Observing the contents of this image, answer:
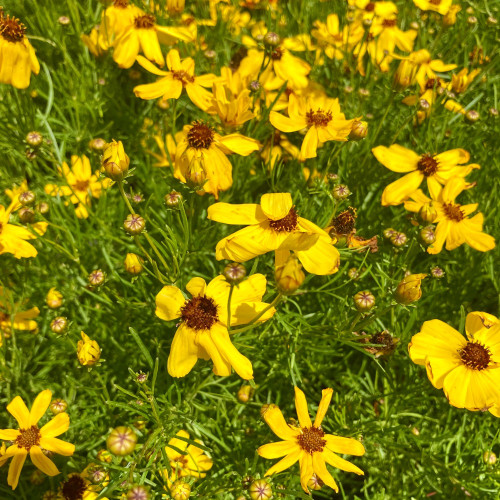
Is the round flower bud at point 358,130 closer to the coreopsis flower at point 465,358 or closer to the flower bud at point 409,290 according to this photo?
the flower bud at point 409,290

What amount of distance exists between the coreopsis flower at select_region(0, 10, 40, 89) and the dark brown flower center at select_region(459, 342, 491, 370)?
5.34 ft

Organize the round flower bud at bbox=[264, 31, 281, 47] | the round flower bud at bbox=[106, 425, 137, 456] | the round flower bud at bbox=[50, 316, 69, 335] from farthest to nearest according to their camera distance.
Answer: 1. the round flower bud at bbox=[264, 31, 281, 47]
2. the round flower bud at bbox=[50, 316, 69, 335]
3. the round flower bud at bbox=[106, 425, 137, 456]

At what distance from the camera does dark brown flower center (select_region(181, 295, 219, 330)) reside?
3.85 feet

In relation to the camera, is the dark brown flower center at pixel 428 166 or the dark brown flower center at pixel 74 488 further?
the dark brown flower center at pixel 428 166

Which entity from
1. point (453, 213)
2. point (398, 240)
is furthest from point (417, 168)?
point (398, 240)

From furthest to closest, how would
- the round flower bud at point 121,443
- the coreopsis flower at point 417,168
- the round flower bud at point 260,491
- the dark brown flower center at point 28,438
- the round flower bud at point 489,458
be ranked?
the coreopsis flower at point 417,168
the round flower bud at point 489,458
the dark brown flower center at point 28,438
the round flower bud at point 260,491
the round flower bud at point 121,443

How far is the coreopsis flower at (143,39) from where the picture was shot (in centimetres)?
182

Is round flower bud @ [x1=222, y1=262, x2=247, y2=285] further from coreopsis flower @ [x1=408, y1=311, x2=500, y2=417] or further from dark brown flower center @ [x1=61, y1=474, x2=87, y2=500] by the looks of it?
dark brown flower center @ [x1=61, y1=474, x2=87, y2=500]

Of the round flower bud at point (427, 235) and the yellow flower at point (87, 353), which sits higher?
the round flower bud at point (427, 235)

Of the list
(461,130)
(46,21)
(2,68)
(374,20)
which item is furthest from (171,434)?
(374,20)

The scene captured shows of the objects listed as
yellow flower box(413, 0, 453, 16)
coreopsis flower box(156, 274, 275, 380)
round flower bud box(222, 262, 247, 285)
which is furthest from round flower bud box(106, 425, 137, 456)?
yellow flower box(413, 0, 453, 16)

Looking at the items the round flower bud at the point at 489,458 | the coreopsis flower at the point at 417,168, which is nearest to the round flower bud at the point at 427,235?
the coreopsis flower at the point at 417,168

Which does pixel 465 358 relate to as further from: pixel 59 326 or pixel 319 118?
pixel 59 326

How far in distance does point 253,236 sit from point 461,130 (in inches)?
48.1
